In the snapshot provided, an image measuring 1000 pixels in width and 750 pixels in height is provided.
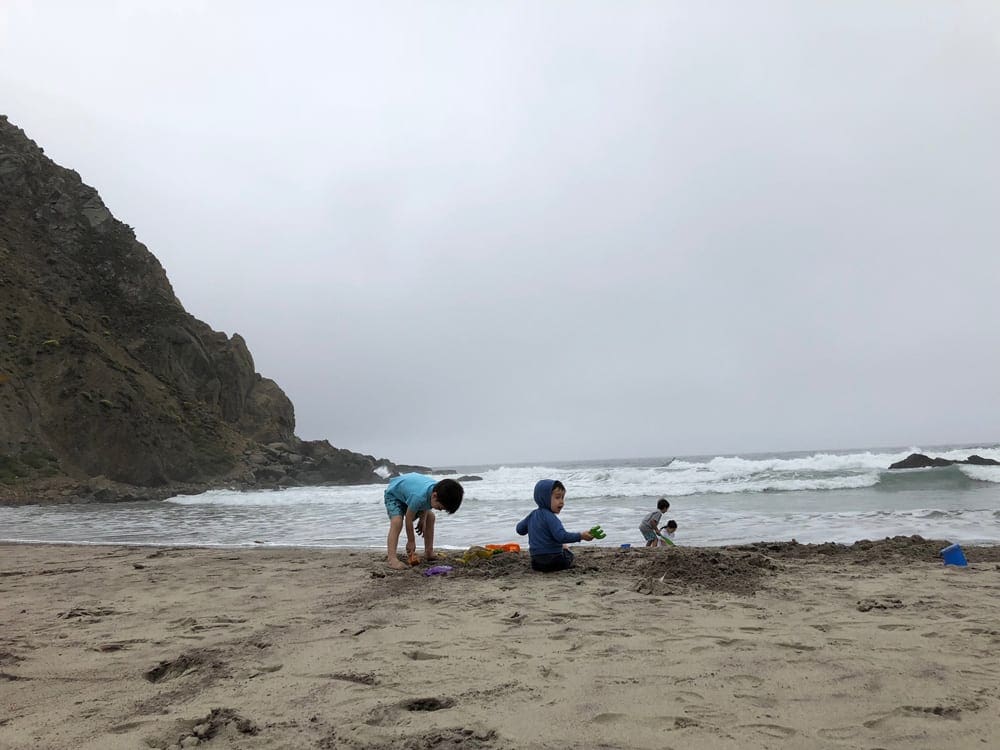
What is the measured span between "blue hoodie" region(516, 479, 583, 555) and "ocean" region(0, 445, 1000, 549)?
11.7 feet

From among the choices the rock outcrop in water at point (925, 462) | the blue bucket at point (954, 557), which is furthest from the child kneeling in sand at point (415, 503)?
the rock outcrop in water at point (925, 462)

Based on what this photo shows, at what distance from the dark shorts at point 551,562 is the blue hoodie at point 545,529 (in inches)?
1.6

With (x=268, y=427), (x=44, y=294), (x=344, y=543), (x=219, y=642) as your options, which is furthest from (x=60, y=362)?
(x=219, y=642)

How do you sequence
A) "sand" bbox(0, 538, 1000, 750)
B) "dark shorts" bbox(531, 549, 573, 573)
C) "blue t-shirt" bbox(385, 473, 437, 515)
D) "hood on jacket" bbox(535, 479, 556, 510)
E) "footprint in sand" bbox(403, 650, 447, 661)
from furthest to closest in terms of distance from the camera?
"blue t-shirt" bbox(385, 473, 437, 515), "hood on jacket" bbox(535, 479, 556, 510), "dark shorts" bbox(531, 549, 573, 573), "footprint in sand" bbox(403, 650, 447, 661), "sand" bbox(0, 538, 1000, 750)

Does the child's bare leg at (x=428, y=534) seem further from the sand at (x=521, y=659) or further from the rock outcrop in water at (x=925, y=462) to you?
the rock outcrop in water at (x=925, y=462)

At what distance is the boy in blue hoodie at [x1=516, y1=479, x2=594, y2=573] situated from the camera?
Result: 20.3ft

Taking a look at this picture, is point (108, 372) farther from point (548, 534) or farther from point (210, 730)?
point (210, 730)

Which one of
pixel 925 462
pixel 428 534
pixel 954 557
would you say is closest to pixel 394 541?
pixel 428 534

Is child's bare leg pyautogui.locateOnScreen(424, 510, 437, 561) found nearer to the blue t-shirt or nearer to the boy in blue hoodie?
the blue t-shirt

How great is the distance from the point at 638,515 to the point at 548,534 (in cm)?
955

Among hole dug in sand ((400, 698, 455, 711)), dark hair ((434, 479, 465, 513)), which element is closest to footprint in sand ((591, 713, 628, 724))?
hole dug in sand ((400, 698, 455, 711))

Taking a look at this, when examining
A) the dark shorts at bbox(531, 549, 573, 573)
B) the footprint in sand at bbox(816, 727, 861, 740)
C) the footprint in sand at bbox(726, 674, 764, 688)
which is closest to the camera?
the footprint in sand at bbox(816, 727, 861, 740)

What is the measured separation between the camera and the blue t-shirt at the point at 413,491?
6.64 meters

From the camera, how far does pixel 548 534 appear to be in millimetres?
6246
